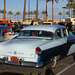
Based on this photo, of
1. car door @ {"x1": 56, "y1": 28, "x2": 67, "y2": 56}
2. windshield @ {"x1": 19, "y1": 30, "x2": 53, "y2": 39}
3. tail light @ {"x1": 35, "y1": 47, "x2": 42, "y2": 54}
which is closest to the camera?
tail light @ {"x1": 35, "y1": 47, "x2": 42, "y2": 54}

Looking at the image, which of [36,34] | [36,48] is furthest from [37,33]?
[36,48]

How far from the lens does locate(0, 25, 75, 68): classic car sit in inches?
213

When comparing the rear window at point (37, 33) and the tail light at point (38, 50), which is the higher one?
the rear window at point (37, 33)

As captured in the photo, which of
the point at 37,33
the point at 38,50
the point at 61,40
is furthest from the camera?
the point at 37,33

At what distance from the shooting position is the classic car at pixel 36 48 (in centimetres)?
541

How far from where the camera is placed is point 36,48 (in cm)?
541

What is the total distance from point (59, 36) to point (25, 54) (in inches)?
82.1

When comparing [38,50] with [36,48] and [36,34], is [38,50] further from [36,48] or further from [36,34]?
[36,34]

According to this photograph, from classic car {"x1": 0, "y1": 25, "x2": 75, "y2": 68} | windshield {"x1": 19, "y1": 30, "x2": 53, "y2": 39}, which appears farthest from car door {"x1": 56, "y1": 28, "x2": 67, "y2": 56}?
windshield {"x1": 19, "y1": 30, "x2": 53, "y2": 39}

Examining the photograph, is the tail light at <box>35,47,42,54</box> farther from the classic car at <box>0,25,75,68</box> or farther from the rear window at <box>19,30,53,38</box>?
the rear window at <box>19,30,53,38</box>

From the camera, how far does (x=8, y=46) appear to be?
5746 millimetres

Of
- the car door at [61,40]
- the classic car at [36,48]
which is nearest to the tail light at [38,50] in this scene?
the classic car at [36,48]

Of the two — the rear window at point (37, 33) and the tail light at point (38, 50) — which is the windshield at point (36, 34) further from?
the tail light at point (38, 50)

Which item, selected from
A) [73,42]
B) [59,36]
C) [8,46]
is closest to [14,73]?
[8,46]
